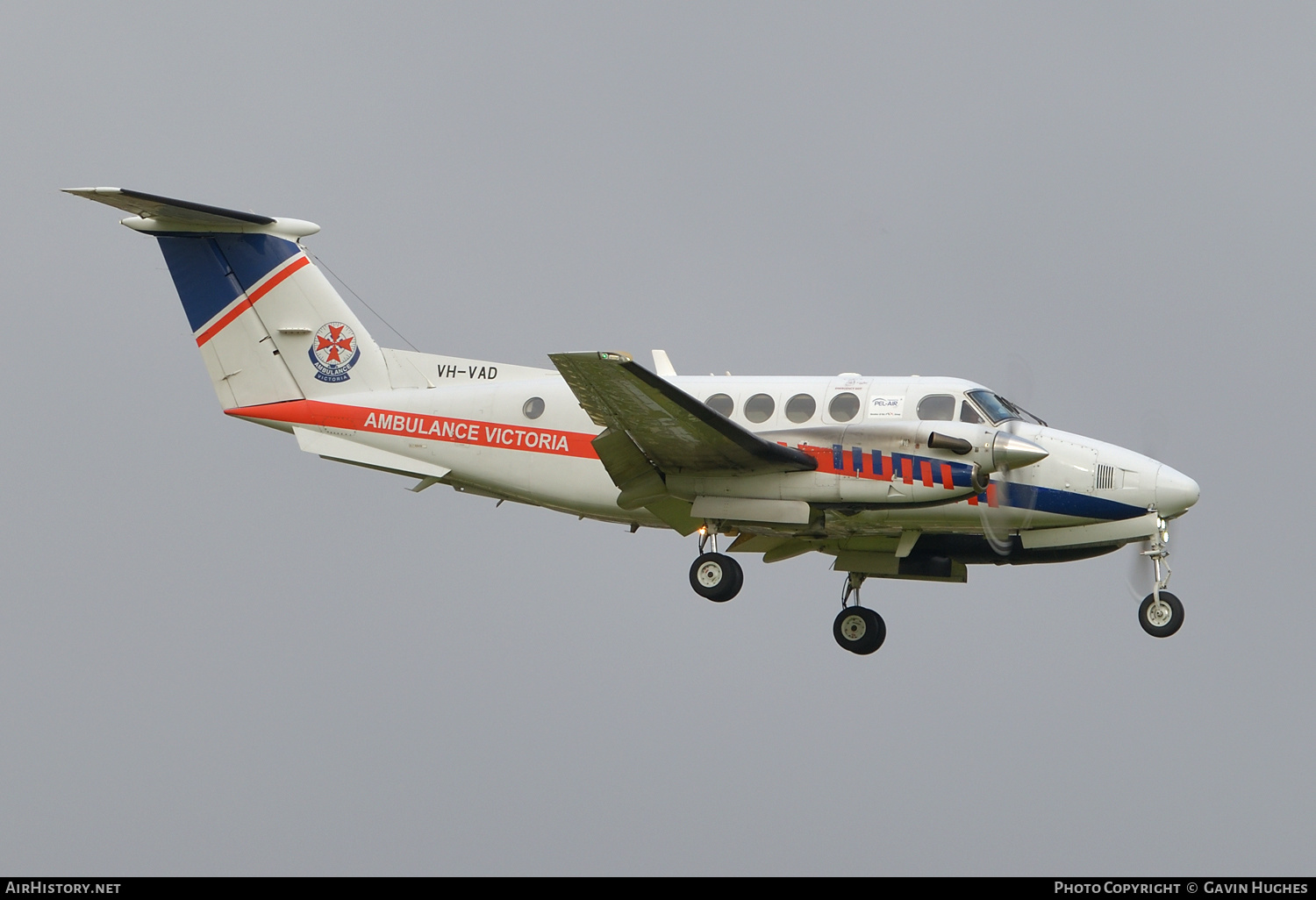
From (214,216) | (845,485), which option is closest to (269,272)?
(214,216)

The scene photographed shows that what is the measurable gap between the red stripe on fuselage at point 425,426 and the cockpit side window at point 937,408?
14.5 feet

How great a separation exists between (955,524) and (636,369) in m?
5.25

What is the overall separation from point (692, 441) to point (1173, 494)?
20.1 ft

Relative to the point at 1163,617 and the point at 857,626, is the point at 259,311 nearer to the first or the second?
the point at 857,626

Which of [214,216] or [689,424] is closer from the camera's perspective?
[689,424]

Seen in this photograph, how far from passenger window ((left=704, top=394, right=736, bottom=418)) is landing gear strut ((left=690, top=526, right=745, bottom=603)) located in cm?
184

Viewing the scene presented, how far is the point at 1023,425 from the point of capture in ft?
63.9

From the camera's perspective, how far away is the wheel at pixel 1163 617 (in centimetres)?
1905

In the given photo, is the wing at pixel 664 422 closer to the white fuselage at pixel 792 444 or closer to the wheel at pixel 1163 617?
the white fuselage at pixel 792 444

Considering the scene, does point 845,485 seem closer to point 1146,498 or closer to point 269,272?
point 1146,498

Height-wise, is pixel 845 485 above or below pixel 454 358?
below

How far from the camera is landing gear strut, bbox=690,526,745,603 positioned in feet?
64.3

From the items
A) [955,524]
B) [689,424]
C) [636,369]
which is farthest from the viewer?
[955,524]

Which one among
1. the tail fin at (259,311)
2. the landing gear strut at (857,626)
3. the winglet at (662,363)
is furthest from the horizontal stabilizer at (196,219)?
the landing gear strut at (857,626)
